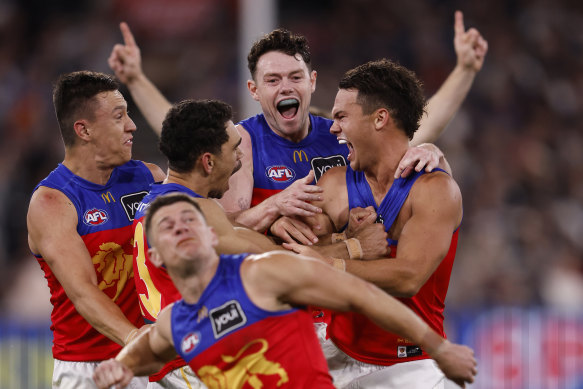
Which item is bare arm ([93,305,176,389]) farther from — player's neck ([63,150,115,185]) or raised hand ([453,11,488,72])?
raised hand ([453,11,488,72])

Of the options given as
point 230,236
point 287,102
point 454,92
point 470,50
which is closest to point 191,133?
point 230,236

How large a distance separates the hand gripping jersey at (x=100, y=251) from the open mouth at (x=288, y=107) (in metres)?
1.11

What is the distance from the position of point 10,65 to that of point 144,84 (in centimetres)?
801

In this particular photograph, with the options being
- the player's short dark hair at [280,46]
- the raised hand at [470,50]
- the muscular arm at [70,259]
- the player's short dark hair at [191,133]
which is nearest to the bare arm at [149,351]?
the muscular arm at [70,259]

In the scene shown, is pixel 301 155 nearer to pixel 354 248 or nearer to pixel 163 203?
pixel 354 248

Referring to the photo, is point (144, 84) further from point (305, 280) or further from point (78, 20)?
point (78, 20)

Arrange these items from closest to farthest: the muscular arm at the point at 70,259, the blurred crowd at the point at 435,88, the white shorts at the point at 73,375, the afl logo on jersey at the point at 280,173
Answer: the muscular arm at the point at 70,259, the white shorts at the point at 73,375, the afl logo on jersey at the point at 280,173, the blurred crowd at the point at 435,88

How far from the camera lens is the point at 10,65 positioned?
14.6m

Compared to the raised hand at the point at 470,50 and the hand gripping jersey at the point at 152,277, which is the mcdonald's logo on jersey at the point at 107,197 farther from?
the raised hand at the point at 470,50

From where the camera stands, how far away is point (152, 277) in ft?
16.7

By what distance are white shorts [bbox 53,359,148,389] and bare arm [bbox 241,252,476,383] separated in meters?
2.07

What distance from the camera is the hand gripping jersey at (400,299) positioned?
505cm

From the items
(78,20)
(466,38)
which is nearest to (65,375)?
(466,38)

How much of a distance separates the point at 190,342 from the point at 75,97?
232 cm
